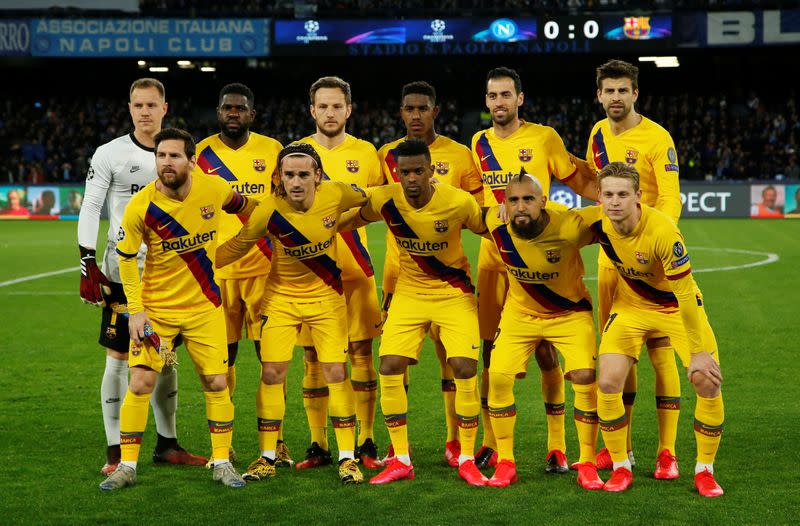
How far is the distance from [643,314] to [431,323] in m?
1.35

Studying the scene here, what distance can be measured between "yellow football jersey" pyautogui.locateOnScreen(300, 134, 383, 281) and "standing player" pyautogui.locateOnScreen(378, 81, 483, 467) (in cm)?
14

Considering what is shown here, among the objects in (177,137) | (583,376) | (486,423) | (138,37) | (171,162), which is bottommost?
(486,423)

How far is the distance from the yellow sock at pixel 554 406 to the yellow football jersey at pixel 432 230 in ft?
2.55

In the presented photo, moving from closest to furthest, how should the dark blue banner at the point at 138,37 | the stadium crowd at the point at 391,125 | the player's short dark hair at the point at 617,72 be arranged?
1. the player's short dark hair at the point at 617,72
2. the dark blue banner at the point at 138,37
3. the stadium crowd at the point at 391,125

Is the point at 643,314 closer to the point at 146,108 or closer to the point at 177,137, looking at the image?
the point at 177,137

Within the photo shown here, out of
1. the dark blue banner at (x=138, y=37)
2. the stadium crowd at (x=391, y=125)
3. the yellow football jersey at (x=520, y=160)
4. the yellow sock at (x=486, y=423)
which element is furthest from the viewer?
the stadium crowd at (x=391, y=125)

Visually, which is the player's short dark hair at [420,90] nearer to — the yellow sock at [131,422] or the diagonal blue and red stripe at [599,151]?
the diagonal blue and red stripe at [599,151]

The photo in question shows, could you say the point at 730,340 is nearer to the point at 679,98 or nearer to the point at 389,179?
the point at 389,179

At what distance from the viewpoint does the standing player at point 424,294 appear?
21.0 ft

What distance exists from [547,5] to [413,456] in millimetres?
29376

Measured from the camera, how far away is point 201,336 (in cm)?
634

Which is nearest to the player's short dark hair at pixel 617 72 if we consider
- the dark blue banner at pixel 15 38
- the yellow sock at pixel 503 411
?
the yellow sock at pixel 503 411

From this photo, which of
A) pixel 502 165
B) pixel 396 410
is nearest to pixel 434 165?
pixel 502 165

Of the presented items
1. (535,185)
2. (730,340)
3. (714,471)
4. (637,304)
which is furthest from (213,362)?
(730,340)
